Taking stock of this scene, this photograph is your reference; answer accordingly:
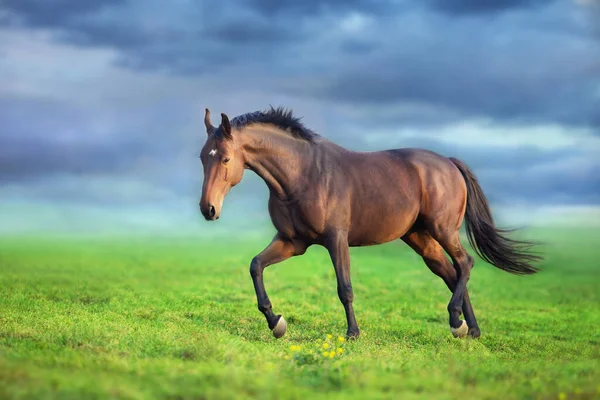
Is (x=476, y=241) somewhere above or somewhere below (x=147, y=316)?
above

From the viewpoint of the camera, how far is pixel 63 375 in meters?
5.85

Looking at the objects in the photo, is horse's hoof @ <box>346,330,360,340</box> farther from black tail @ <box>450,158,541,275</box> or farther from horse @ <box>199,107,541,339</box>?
black tail @ <box>450,158,541,275</box>

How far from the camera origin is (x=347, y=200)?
1026cm

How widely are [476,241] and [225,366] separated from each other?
6.59 metres

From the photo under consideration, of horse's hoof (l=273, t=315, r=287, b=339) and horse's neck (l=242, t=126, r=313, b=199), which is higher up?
horse's neck (l=242, t=126, r=313, b=199)

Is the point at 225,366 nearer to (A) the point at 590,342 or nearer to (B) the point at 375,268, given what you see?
(A) the point at 590,342

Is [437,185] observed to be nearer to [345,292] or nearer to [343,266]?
[343,266]

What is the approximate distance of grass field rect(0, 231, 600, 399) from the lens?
5.82 meters

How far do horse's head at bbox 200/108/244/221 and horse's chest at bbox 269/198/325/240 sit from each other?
954 mm

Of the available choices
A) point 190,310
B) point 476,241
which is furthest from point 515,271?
point 190,310

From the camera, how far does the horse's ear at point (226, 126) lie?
9.14m

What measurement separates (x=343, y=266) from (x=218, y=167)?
7.59 feet

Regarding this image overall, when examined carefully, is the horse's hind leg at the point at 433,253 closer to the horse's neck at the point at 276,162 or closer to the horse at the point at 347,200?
the horse at the point at 347,200

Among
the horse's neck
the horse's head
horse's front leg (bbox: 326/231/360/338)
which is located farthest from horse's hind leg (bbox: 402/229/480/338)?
the horse's head
